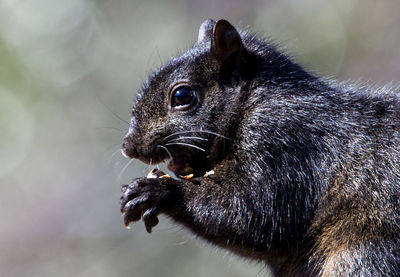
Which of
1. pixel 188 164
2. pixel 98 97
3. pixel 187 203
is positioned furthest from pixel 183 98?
pixel 98 97

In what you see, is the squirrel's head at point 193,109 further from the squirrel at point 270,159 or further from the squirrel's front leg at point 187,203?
the squirrel's front leg at point 187,203

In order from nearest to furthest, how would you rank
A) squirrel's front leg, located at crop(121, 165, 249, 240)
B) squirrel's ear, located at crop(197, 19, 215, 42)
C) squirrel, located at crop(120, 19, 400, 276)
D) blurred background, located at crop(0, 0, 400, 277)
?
1. squirrel, located at crop(120, 19, 400, 276)
2. squirrel's front leg, located at crop(121, 165, 249, 240)
3. squirrel's ear, located at crop(197, 19, 215, 42)
4. blurred background, located at crop(0, 0, 400, 277)

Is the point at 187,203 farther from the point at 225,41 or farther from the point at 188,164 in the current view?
the point at 225,41

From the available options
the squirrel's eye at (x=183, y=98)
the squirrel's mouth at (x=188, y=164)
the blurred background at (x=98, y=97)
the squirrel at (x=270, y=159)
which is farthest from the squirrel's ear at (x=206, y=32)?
the blurred background at (x=98, y=97)

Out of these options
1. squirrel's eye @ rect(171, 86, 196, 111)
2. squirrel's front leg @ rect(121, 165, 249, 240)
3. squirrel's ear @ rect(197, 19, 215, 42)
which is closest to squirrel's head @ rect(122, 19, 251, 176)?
squirrel's eye @ rect(171, 86, 196, 111)

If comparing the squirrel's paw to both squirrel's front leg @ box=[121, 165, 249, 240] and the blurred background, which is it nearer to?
squirrel's front leg @ box=[121, 165, 249, 240]

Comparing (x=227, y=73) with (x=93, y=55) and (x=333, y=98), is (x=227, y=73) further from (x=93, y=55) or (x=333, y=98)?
(x=93, y=55)
